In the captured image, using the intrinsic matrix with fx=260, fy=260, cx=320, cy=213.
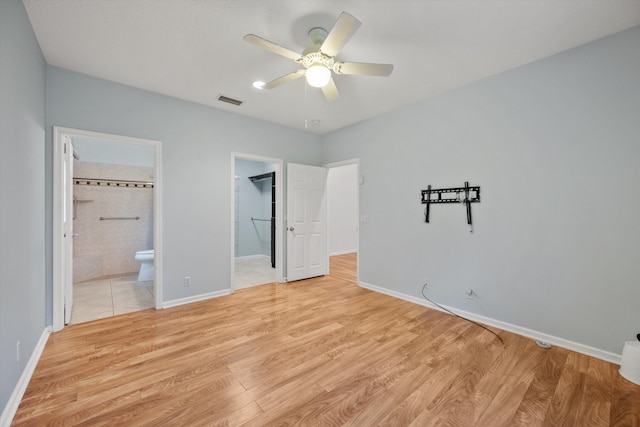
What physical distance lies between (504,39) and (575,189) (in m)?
1.46

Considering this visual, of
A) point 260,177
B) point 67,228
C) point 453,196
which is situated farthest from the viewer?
point 260,177

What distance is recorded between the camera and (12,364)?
5.32ft

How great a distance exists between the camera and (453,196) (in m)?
3.17

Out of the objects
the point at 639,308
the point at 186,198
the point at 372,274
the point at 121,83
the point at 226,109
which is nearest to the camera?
the point at 639,308

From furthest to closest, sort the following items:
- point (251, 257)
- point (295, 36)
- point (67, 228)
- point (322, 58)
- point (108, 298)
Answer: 1. point (251, 257)
2. point (108, 298)
3. point (67, 228)
4. point (295, 36)
5. point (322, 58)

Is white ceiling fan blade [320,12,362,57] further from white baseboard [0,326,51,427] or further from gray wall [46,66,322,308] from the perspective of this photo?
white baseboard [0,326,51,427]

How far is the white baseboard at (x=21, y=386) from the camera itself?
1.49m

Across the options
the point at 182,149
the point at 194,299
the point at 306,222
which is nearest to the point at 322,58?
the point at 182,149

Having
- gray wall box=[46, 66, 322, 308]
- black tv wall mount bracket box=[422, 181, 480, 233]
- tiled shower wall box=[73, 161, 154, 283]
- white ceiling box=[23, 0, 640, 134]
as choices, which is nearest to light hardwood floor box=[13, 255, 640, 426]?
gray wall box=[46, 66, 322, 308]

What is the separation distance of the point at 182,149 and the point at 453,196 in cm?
352

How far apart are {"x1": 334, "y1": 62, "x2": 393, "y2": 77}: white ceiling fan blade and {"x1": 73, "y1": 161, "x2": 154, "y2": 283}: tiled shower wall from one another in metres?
4.52

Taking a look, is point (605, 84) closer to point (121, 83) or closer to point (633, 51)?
point (633, 51)

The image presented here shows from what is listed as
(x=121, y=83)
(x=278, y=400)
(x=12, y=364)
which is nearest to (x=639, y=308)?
(x=278, y=400)

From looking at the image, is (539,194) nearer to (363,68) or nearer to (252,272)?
(363,68)
